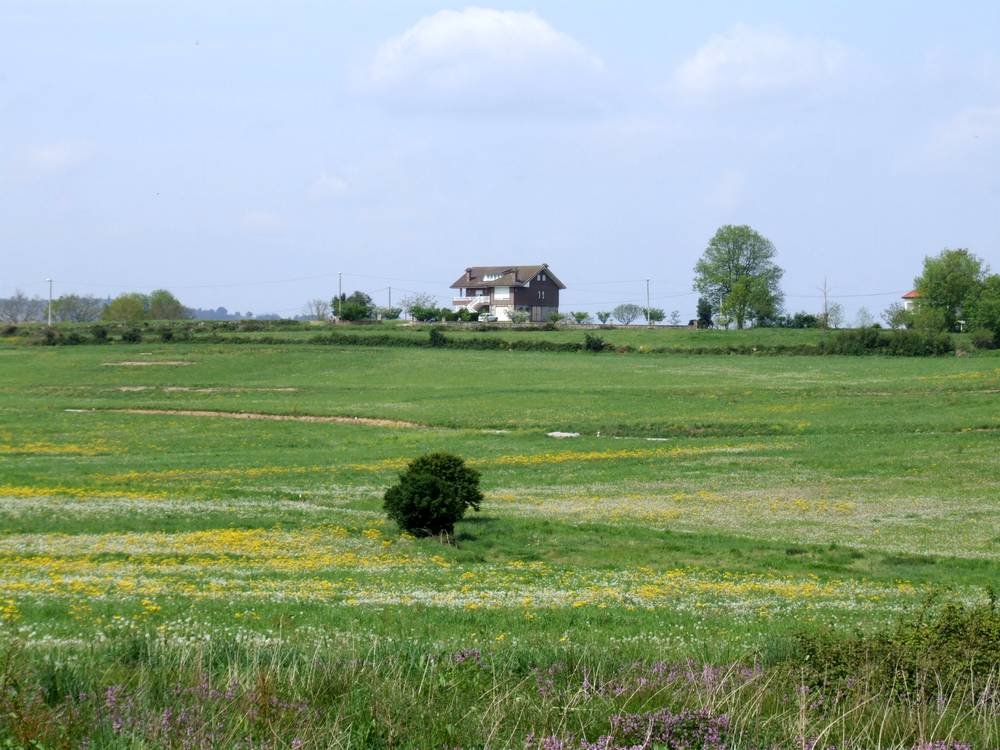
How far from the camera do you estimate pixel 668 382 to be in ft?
279

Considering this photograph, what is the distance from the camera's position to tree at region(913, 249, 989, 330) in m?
148

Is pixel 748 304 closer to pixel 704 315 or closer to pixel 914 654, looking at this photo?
pixel 704 315

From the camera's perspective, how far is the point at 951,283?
5856 inches

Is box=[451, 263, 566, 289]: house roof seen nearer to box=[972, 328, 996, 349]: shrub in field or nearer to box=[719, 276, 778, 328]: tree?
box=[719, 276, 778, 328]: tree

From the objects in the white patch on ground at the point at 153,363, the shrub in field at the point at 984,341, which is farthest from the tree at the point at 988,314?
the white patch on ground at the point at 153,363

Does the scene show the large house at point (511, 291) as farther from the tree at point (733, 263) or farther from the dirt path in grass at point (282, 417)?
the dirt path in grass at point (282, 417)

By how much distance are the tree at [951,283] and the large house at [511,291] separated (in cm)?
6052

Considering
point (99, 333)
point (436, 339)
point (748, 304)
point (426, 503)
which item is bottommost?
point (426, 503)

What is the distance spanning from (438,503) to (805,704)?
18.6m

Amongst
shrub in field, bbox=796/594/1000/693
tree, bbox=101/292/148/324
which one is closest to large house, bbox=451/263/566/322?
tree, bbox=101/292/148/324

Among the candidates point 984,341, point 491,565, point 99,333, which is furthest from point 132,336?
point 491,565

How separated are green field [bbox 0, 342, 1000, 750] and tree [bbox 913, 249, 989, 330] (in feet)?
266

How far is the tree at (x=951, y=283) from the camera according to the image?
148125 mm

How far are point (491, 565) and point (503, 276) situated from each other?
557ft
